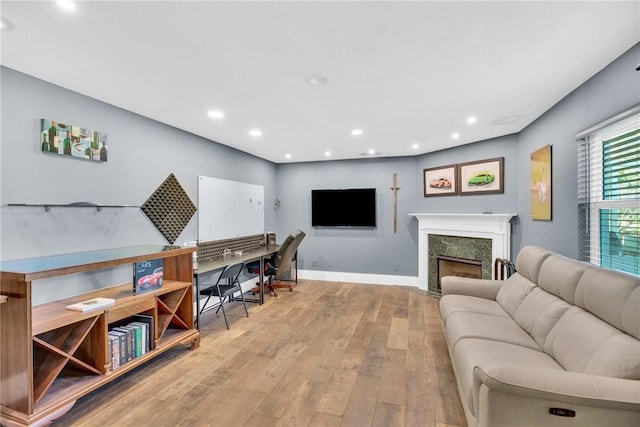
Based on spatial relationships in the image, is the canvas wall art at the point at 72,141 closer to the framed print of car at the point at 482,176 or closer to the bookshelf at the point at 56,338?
the bookshelf at the point at 56,338

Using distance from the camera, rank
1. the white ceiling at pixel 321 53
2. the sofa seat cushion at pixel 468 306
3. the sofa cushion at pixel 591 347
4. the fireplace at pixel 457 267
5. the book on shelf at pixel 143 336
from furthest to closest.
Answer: the fireplace at pixel 457 267 < the sofa seat cushion at pixel 468 306 < the book on shelf at pixel 143 336 < the white ceiling at pixel 321 53 < the sofa cushion at pixel 591 347

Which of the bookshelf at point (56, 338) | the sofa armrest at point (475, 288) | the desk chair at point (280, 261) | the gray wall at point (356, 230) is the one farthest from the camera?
the gray wall at point (356, 230)

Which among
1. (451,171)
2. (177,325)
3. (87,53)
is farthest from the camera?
(451,171)

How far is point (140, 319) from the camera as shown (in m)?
2.59

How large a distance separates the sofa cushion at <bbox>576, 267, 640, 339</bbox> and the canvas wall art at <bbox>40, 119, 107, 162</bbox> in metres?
3.88

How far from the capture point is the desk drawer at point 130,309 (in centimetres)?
Answer: 221

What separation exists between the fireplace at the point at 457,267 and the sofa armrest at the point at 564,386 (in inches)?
128

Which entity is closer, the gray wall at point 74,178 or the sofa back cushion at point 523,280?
the gray wall at point 74,178

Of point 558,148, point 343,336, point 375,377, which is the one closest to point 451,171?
point 558,148

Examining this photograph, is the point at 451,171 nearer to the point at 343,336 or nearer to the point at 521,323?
the point at 521,323

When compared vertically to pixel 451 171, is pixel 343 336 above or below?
below

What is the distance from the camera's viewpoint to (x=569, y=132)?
2.64 meters

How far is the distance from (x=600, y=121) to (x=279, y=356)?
129 inches

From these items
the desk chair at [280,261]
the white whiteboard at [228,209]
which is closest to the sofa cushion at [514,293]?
the desk chair at [280,261]
